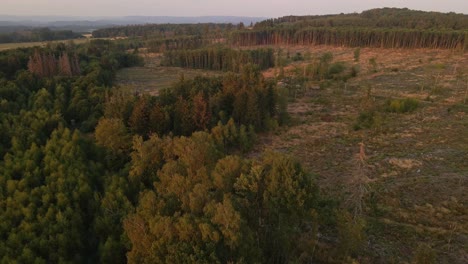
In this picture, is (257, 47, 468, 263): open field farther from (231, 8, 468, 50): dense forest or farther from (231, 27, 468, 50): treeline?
(231, 8, 468, 50): dense forest

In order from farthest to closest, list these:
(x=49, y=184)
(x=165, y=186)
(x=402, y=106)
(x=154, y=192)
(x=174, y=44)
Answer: (x=174, y=44)
(x=402, y=106)
(x=49, y=184)
(x=154, y=192)
(x=165, y=186)

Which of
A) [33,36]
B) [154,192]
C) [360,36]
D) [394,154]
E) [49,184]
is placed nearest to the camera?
[154,192]

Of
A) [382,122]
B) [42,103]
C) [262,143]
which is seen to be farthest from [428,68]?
[42,103]

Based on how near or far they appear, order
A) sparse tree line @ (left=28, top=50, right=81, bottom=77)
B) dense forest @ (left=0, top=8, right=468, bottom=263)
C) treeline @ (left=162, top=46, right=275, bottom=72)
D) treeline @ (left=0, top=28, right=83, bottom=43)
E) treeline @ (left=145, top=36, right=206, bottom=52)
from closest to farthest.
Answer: dense forest @ (left=0, top=8, right=468, bottom=263) < sparse tree line @ (left=28, top=50, right=81, bottom=77) < treeline @ (left=162, top=46, right=275, bottom=72) < treeline @ (left=145, top=36, right=206, bottom=52) < treeline @ (left=0, top=28, right=83, bottom=43)

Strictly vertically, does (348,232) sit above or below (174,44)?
above

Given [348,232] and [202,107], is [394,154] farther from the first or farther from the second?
[348,232]

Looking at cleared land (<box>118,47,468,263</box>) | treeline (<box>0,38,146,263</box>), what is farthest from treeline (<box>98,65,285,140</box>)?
treeline (<box>0,38,146,263</box>)

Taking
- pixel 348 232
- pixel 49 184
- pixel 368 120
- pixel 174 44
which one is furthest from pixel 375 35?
pixel 49 184
